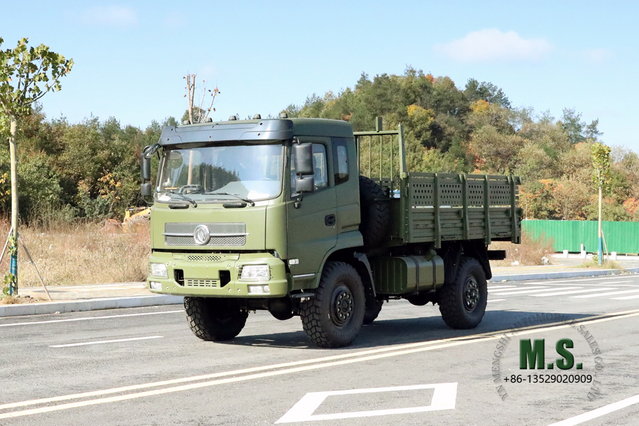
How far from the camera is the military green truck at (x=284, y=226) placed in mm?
9953

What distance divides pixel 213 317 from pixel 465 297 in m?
3.86

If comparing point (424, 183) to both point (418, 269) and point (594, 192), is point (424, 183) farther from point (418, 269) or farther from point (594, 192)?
point (594, 192)

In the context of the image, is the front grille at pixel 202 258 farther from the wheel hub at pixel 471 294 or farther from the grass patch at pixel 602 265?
the grass patch at pixel 602 265

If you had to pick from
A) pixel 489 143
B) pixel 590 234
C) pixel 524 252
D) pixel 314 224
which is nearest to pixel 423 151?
pixel 489 143

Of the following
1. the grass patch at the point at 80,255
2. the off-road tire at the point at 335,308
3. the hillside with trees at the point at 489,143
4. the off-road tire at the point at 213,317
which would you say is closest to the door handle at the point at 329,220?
the off-road tire at the point at 335,308

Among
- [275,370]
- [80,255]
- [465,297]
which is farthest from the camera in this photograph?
[80,255]

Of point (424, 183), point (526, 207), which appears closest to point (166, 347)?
point (424, 183)

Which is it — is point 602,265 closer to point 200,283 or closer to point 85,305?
point 85,305

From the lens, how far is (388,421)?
21.2ft

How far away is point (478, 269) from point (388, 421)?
23.6 ft

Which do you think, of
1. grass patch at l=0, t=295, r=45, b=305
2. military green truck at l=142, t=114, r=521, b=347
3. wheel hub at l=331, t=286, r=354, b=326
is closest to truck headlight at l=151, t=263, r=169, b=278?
military green truck at l=142, t=114, r=521, b=347

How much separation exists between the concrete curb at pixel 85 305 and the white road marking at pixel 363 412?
29.4 ft

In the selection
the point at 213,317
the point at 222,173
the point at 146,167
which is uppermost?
the point at 146,167

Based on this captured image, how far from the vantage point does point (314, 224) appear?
1029 cm
